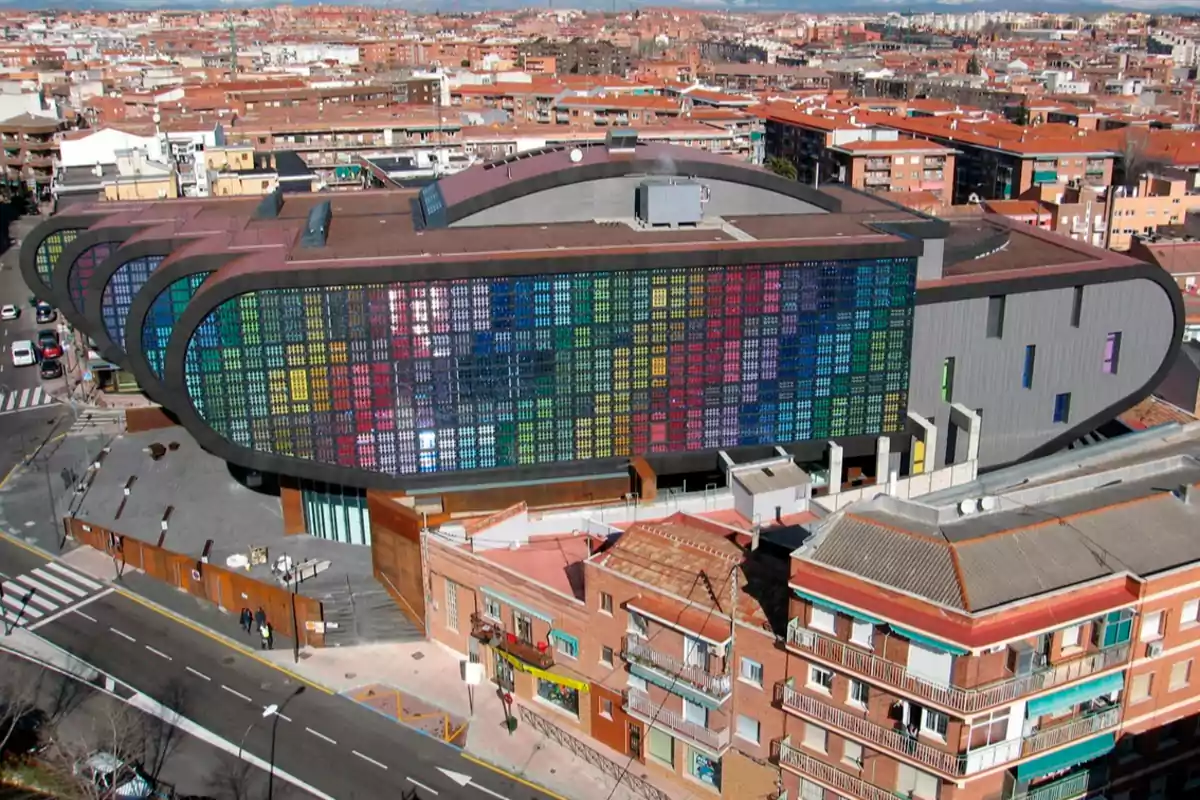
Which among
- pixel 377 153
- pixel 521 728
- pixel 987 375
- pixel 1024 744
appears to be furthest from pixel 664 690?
pixel 377 153

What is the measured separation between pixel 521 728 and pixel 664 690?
6608mm

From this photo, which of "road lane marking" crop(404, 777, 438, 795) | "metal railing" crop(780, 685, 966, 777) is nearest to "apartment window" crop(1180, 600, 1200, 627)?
"metal railing" crop(780, 685, 966, 777)

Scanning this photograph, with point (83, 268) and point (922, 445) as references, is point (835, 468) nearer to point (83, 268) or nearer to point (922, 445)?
point (922, 445)

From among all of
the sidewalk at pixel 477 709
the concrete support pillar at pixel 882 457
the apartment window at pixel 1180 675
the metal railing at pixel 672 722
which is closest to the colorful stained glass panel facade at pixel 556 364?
the concrete support pillar at pixel 882 457

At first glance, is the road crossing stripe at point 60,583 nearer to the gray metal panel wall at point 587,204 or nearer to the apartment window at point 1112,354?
the gray metal panel wall at point 587,204

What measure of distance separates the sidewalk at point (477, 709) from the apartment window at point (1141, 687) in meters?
12.4

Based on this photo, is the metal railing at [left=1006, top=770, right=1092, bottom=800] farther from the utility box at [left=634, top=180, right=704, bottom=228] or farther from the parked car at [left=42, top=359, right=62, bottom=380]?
the parked car at [left=42, top=359, right=62, bottom=380]

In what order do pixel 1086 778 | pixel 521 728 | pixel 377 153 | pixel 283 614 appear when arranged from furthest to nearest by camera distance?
pixel 377 153, pixel 283 614, pixel 521 728, pixel 1086 778

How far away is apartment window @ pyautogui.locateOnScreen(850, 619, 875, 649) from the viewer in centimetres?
3084

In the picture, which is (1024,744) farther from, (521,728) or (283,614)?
(283,614)

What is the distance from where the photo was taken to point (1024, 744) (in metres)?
30.9

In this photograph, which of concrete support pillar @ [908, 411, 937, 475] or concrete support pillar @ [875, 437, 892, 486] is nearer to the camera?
concrete support pillar @ [875, 437, 892, 486]

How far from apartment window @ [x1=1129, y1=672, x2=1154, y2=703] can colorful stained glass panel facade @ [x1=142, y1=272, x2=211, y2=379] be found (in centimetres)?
3712

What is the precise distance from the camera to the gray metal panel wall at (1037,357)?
178 feet
